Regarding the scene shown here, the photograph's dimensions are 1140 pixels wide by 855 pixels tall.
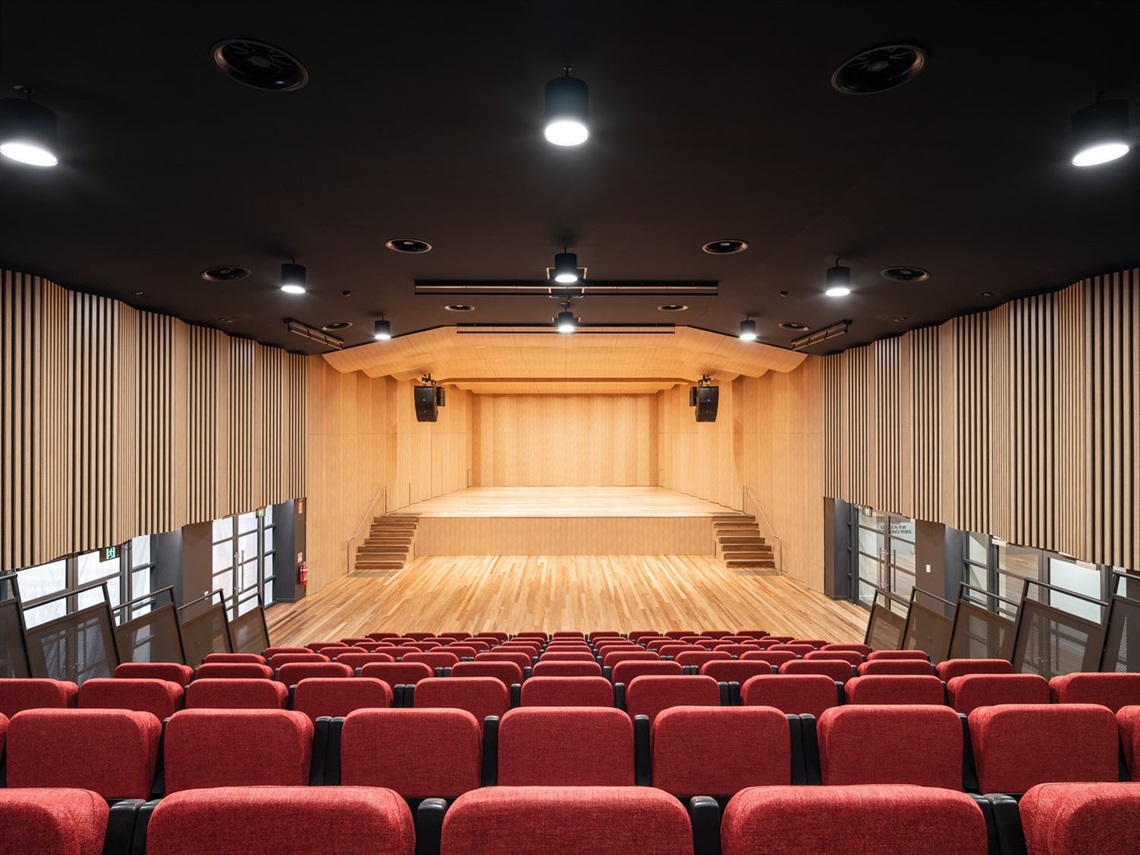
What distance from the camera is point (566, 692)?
155 inches

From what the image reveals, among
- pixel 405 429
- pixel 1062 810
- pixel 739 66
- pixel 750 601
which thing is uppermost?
pixel 739 66

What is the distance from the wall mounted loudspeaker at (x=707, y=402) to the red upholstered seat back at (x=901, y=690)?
40.8 feet

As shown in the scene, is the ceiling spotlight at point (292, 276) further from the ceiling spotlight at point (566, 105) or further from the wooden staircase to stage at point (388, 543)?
the wooden staircase to stage at point (388, 543)

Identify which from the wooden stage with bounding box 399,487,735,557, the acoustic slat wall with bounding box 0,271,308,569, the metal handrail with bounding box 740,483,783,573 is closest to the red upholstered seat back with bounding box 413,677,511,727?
the acoustic slat wall with bounding box 0,271,308,569

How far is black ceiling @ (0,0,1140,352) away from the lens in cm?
294

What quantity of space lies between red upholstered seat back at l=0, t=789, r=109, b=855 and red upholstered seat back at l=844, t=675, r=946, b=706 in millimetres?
4008

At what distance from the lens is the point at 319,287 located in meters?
8.12

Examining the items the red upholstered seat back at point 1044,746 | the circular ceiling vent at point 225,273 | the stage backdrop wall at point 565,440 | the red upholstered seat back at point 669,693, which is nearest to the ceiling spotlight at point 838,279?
the red upholstered seat back at point 669,693

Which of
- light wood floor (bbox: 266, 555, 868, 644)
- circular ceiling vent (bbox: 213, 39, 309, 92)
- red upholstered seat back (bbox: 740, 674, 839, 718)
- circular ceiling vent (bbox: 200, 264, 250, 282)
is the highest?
circular ceiling vent (bbox: 200, 264, 250, 282)

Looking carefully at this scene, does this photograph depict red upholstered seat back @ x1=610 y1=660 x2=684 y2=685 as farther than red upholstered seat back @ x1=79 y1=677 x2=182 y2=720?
Yes

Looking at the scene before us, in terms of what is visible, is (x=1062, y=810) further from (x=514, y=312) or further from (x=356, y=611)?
(x=356, y=611)

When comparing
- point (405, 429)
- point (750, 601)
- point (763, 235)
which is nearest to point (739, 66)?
point (763, 235)

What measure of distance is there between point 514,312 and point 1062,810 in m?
9.28

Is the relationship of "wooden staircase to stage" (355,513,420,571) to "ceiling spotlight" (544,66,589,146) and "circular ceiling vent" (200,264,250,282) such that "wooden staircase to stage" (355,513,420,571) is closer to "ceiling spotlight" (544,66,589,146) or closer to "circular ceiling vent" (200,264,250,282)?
"circular ceiling vent" (200,264,250,282)
